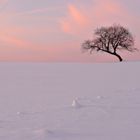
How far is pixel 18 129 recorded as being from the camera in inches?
143

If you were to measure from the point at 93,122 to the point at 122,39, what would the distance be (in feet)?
107

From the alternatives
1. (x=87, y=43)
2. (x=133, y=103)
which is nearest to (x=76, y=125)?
(x=133, y=103)

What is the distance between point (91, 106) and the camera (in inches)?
201

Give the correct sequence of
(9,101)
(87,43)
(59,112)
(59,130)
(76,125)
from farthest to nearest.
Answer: (87,43)
(9,101)
(59,112)
(76,125)
(59,130)

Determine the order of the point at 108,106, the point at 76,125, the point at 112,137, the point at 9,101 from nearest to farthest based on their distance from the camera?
the point at 112,137 < the point at 76,125 < the point at 108,106 < the point at 9,101

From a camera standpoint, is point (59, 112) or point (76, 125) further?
point (59, 112)

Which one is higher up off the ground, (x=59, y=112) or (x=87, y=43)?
(x=87, y=43)

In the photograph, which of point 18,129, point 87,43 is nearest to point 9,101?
point 18,129


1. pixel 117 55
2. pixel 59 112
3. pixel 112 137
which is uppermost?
pixel 117 55

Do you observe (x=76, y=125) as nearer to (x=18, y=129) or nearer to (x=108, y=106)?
(x=18, y=129)

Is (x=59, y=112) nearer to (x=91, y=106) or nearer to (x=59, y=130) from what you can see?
(x=91, y=106)

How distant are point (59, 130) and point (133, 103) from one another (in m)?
2.17

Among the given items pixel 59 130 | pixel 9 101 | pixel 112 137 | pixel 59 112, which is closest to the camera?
A: pixel 112 137

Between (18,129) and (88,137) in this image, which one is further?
(18,129)
